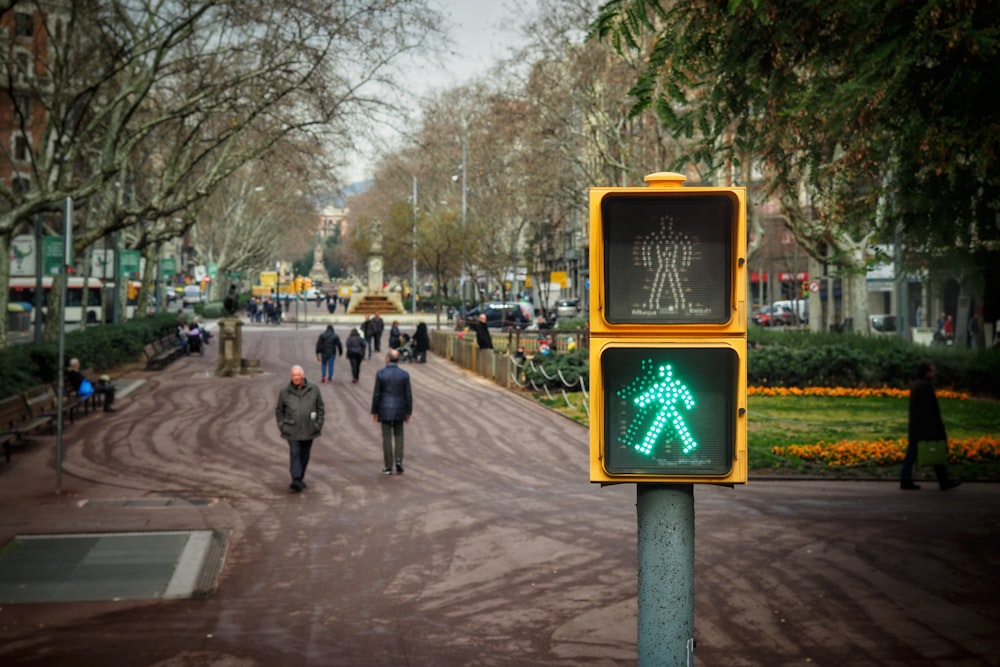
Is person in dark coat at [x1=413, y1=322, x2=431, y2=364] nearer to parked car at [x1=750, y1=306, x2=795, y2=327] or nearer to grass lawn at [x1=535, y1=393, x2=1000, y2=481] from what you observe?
grass lawn at [x1=535, y1=393, x2=1000, y2=481]

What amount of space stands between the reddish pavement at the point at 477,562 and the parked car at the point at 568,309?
51.7 metres

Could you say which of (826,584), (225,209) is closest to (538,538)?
(826,584)

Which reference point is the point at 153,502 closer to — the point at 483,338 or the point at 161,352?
the point at 483,338

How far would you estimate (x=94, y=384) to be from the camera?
83.7ft

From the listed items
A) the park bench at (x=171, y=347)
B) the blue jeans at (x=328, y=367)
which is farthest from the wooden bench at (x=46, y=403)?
the park bench at (x=171, y=347)

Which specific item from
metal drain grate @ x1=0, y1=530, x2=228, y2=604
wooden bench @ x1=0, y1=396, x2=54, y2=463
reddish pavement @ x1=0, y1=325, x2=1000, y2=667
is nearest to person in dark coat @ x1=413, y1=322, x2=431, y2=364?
wooden bench @ x1=0, y1=396, x2=54, y2=463

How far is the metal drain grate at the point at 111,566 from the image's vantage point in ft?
32.9

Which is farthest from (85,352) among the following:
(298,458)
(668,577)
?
(668,577)

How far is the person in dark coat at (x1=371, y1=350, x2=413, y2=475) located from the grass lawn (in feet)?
15.8

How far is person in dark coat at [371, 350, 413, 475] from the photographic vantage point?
17.1 metres

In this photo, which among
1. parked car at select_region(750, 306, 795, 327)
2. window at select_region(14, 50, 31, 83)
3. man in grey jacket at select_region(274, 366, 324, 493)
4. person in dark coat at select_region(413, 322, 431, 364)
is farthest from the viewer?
parked car at select_region(750, 306, 795, 327)

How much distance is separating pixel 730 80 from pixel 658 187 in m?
7.80

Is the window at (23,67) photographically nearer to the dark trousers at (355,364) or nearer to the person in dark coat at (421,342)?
the dark trousers at (355,364)

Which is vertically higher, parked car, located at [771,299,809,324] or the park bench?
parked car, located at [771,299,809,324]
